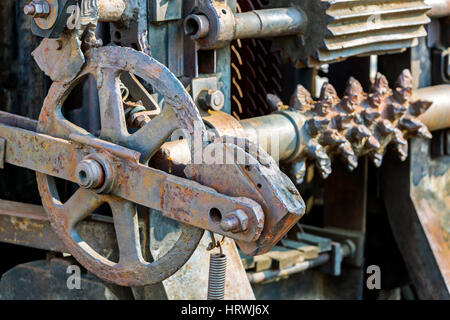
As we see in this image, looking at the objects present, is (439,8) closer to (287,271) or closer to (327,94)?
(327,94)

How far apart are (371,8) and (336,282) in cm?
127

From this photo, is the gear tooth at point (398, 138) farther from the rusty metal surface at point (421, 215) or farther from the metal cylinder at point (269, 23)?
the metal cylinder at point (269, 23)

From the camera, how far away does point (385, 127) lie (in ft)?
12.3

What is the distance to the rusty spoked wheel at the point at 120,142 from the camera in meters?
2.58

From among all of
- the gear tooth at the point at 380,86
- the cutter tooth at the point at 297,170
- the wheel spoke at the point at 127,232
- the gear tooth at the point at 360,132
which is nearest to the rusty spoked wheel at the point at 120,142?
the wheel spoke at the point at 127,232

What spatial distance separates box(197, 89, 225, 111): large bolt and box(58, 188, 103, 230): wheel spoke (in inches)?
24.3

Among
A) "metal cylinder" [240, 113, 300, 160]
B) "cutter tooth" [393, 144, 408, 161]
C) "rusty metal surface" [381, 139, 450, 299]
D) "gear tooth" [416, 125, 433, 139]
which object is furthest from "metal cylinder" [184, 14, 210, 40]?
"rusty metal surface" [381, 139, 450, 299]

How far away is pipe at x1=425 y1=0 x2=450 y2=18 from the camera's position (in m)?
4.05

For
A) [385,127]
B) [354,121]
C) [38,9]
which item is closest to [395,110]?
[385,127]

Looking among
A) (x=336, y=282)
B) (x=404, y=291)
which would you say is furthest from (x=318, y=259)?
(x=404, y=291)

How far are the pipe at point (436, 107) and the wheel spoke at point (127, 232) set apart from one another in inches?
64.8

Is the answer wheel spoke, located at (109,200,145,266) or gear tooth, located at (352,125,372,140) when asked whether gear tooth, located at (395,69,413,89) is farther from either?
wheel spoke, located at (109,200,145,266)

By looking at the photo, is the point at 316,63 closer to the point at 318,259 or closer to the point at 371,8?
the point at 371,8
